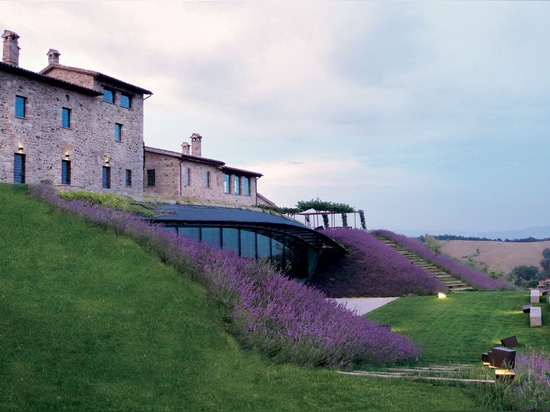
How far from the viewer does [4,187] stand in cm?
1584

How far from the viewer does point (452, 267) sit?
2556 cm

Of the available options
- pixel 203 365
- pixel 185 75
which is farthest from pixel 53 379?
pixel 185 75

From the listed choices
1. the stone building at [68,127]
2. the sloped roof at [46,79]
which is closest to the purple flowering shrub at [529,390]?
→ the stone building at [68,127]

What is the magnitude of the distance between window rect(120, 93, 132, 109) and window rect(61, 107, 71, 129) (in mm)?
3917

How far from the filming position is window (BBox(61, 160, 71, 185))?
976 inches

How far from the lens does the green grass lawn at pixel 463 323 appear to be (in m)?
10.3

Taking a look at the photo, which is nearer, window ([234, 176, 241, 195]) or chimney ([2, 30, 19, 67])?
chimney ([2, 30, 19, 67])

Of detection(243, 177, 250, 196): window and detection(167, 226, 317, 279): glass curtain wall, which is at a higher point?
detection(243, 177, 250, 196): window

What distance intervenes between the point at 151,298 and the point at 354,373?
377 centimetres

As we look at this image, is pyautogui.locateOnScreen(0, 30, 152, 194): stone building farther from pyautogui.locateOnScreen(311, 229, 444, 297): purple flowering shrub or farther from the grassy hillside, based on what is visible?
the grassy hillside

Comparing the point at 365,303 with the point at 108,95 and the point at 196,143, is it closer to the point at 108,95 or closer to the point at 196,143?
the point at 108,95

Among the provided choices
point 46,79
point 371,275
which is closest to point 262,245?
point 371,275

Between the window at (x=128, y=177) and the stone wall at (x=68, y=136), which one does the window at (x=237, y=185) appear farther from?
the window at (x=128, y=177)

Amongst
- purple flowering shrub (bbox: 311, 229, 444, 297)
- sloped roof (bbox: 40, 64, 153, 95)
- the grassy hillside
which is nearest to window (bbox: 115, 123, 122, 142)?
sloped roof (bbox: 40, 64, 153, 95)
